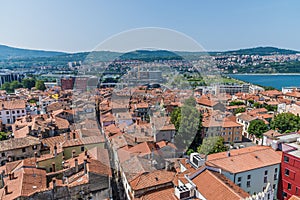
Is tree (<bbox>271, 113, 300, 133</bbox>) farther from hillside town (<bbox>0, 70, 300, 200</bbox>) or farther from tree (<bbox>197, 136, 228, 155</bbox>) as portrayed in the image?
tree (<bbox>197, 136, 228, 155</bbox>)

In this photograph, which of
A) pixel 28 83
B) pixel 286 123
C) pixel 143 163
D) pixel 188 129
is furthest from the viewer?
pixel 28 83

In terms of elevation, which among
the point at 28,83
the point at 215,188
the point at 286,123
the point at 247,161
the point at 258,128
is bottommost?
the point at 258,128

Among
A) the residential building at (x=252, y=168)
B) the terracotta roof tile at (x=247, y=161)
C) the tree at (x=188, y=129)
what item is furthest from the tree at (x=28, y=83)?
the residential building at (x=252, y=168)

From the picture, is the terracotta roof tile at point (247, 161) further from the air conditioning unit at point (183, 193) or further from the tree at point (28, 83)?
the tree at point (28, 83)

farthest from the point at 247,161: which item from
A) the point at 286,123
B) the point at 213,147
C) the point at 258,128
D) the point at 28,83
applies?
the point at 28,83

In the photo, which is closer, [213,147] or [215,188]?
[215,188]

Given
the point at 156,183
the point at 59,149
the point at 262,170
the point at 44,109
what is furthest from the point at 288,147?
the point at 44,109

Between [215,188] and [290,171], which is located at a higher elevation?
[215,188]

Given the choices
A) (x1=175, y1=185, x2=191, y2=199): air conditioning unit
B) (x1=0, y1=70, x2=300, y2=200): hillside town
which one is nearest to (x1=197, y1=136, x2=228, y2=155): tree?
(x1=0, y1=70, x2=300, y2=200): hillside town

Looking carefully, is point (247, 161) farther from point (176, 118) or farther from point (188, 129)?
point (176, 118)

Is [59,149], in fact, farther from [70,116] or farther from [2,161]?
[70,116]

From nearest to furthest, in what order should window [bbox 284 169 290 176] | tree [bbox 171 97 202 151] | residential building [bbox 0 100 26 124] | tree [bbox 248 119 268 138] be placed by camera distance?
window [bbox 284 169 290 176]
tree [bbox 171 97 202 151]
tree [bbox 248 119 268 138]
residential building [bbox 0 100 26 124]
